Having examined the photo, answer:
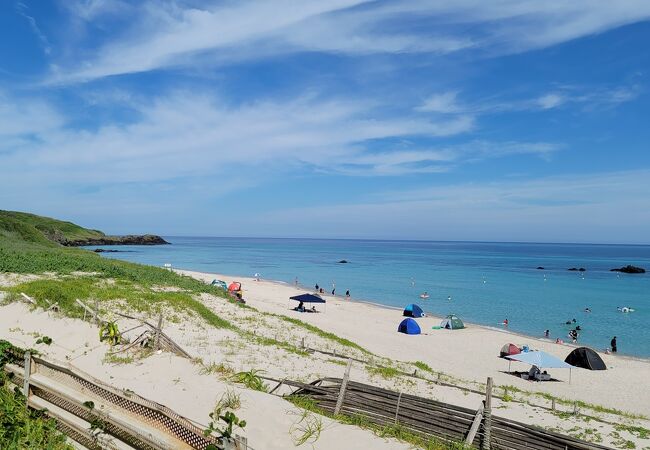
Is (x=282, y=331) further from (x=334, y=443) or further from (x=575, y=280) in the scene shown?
(x=575, y=280)

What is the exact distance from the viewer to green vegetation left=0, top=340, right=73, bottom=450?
7344 mm

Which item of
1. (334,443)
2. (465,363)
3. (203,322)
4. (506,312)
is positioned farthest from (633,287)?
(334,443)

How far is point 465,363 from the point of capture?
27.7 m

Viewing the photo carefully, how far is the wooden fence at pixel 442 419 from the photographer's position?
9133mm

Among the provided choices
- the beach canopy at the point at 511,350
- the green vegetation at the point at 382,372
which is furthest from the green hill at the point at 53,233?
the beach canopy at the point at 511,350

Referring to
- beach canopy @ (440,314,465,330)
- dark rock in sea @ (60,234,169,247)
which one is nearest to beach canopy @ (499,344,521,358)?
beach canopy @ (440,314,465,330)

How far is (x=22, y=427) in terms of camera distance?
25.9 feet

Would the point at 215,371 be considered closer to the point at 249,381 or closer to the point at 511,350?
the point at 249,381

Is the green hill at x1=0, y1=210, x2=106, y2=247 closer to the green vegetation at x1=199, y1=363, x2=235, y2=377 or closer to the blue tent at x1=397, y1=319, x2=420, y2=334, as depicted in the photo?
the blue tent at x1=397, y1=319, x2=420, y2=334

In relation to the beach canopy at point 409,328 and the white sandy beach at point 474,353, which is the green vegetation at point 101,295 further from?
the beach canopy at point 409,328

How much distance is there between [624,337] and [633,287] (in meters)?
46.6

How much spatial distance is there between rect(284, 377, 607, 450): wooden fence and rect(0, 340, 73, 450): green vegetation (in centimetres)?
557

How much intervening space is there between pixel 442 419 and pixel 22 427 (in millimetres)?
7787

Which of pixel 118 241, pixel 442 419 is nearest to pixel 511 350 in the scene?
pixel 442 419
